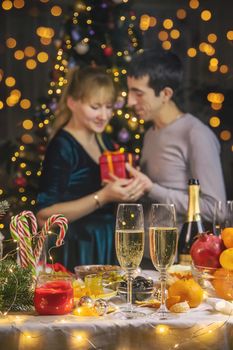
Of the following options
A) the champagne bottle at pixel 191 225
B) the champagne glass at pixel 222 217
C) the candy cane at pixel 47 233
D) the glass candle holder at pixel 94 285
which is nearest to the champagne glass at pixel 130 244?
the glass candle holder at pixel 94 285

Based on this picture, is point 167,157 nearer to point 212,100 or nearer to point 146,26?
point 212,100

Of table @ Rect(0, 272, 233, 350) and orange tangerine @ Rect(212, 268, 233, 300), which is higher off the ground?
orange tangerine @ Rect(212, 268, 233, 300)

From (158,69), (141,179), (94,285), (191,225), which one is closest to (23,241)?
(94,285)

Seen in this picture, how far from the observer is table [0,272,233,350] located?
163 cm

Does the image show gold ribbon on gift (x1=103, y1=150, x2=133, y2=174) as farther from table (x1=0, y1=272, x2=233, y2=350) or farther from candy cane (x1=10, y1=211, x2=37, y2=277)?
table (x1=0, y1=272, x2=233, y2=350)

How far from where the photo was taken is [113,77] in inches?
161

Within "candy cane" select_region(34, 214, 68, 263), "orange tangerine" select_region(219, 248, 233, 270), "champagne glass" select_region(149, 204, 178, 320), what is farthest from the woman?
"champagne glass" select_region(149, 204, 178, 320)

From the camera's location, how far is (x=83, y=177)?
4.06m

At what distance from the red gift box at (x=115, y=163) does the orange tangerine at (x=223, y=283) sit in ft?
7.23

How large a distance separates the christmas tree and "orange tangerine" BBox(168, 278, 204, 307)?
92.3 inches

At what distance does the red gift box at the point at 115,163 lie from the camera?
4078 millimetres

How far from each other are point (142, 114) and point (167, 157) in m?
0.32

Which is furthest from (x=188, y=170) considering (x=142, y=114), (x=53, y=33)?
(x=53, y=33)

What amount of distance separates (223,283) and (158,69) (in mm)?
2469
